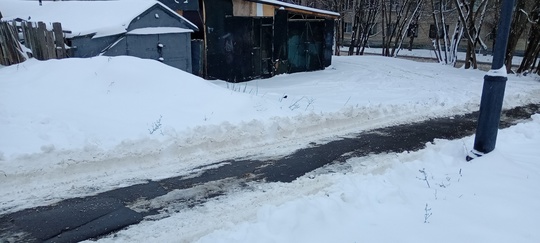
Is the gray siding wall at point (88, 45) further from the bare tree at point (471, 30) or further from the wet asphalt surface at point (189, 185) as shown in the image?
the bare tree at point (471, 30)

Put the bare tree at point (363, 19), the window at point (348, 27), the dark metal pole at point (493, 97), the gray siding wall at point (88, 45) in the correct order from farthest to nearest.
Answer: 1. the window at point (348, 27)
2. the bare tree at point (363, 19)
3. the gray siding wall at point (88, 45)
4. the dark metal pole at point (493, 97)

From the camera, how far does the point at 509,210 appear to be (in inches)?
160

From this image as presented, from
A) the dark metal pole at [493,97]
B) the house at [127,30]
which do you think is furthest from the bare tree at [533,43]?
the house at [127,30]

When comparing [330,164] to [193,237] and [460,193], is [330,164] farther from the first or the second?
[193,237]

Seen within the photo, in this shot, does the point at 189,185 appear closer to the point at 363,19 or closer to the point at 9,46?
the point at 9,46

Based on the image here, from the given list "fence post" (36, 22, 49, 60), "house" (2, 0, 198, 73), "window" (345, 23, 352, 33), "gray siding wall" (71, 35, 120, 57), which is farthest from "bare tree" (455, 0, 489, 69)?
"window" (345, 23, 352, 33)

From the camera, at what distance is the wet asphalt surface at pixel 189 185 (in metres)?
3.82

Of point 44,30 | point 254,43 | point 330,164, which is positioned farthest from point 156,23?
point 330,164

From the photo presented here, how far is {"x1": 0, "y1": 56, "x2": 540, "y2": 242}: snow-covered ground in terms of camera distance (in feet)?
→ 12.4

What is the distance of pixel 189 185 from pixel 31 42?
23.5 ft

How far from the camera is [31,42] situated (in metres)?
9.68

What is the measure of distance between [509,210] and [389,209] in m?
1.18

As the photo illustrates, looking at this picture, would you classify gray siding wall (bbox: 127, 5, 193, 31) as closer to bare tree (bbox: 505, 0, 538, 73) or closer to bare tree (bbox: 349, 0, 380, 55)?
bare tree (bbox: 505, 0, 538, 73)

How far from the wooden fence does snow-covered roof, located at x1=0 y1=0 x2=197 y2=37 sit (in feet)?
1.20
